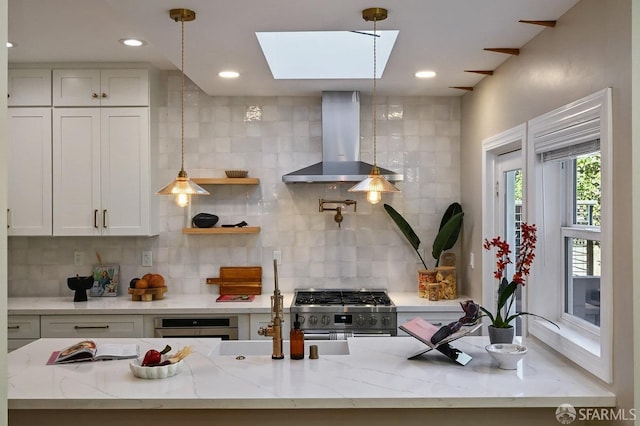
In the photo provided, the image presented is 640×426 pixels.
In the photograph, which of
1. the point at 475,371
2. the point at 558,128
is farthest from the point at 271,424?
the point at 558,128

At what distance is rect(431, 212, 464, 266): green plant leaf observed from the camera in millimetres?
4293

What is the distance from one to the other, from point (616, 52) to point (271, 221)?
300cm

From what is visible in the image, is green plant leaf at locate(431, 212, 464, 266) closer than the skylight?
A: No

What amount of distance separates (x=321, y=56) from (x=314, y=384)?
2.49 meters

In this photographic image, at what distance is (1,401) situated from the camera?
1463 mm

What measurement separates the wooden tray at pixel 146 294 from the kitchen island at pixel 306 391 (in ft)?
5.11

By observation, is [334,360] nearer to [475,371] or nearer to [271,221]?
[475,371]

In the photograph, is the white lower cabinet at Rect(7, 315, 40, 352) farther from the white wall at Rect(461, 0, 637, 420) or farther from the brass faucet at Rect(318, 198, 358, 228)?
the white wall at Rect(461, 0, 637, 420)

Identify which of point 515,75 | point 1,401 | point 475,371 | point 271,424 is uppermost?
point 515,75

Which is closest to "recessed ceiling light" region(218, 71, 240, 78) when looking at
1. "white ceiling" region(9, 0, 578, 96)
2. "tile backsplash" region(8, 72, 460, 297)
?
"white ceiling" region(9, 0, 578, 96)

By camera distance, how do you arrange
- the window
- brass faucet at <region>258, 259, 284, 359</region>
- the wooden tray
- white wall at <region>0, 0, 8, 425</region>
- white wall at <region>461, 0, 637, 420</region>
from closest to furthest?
white wall at <region>0, 0, 8, 425</region> → white wall at <region>461, 0, 637, 420</region> → the window → brass faucet at <region>258, 259, 284, 359</region> → the wooden tray

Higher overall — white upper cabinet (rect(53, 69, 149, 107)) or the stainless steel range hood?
white upper cabinet (rect(53, 69, 149, 107))

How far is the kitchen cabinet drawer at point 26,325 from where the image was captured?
4012 millimetres

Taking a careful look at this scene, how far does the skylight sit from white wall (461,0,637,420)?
0.94m
